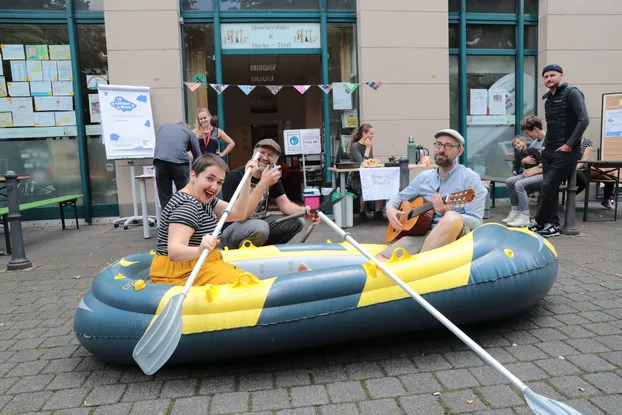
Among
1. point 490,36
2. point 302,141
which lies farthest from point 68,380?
point 490,36

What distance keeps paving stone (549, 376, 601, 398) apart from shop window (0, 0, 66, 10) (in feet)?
29.9

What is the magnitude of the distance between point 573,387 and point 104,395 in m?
2.48

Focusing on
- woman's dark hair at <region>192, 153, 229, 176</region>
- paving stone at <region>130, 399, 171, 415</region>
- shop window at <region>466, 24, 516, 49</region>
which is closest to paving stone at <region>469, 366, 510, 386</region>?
paving stone at <region>130, 399, 171, 415</region>

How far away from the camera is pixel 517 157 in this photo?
767cm

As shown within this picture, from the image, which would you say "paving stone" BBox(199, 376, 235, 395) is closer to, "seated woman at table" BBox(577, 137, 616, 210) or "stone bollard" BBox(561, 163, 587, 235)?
"stone bollard" BBox(561, 163, 587, 235)

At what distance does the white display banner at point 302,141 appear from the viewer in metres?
8.66

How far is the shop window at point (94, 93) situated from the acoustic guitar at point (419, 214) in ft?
21.0

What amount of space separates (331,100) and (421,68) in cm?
176

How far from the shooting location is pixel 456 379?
256cm

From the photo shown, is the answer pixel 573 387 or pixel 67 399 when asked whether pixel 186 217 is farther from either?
pixel 573 387

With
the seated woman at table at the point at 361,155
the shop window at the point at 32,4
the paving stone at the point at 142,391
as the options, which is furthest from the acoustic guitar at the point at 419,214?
the shop window at the point at 32,4

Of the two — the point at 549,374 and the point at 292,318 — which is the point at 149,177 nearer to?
the point at 292,318

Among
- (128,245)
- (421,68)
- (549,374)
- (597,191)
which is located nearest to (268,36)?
(421,68)

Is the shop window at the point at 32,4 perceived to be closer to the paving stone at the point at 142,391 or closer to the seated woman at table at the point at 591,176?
the paving stone at the point at 142,391
